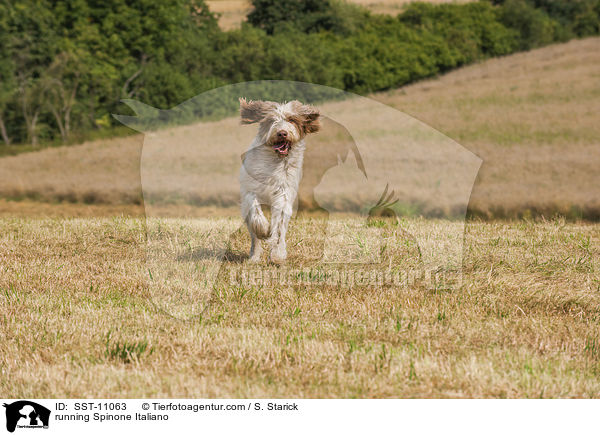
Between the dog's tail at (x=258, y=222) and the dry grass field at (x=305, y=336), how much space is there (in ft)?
1.76

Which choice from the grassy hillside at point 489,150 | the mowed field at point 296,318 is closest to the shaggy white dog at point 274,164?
the mowed field at point 296,318

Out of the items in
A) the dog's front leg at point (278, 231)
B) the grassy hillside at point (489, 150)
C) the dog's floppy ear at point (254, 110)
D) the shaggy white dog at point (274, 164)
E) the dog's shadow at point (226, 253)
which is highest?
the dog's floppy ear at point (254, 110)

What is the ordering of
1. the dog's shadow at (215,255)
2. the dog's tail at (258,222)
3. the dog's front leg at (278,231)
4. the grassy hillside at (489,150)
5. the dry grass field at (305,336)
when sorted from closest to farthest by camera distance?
the dry grass field at (305,336) → the dog's tail at (258,222) → the dog's front leg at (278,231) → the dog's shadow at (215,255) → the grassy hillside at (489,150)

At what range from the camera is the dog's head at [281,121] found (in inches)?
215

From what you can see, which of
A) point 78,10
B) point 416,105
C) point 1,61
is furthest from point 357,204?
point 78,10

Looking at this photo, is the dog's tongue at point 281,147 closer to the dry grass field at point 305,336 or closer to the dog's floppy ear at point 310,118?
the dog's floppy ear at point 310,118

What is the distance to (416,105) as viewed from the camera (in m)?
32.9

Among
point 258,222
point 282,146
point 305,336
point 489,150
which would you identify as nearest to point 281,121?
point 282,146

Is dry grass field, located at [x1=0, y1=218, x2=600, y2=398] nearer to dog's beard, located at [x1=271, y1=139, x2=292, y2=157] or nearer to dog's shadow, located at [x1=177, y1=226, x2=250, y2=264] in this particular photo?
dog's shadow, located at [x1=177, y1=226, x2=250, y2=264]

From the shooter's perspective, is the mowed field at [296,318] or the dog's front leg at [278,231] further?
the dog's front leg at [278,231]

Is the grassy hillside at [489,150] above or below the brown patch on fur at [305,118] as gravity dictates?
below
